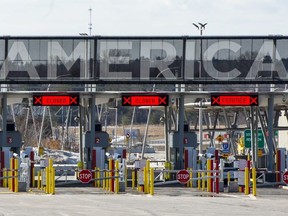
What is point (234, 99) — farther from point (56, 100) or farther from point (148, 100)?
point (56, 100)

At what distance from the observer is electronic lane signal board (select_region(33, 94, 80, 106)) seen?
1576 inches

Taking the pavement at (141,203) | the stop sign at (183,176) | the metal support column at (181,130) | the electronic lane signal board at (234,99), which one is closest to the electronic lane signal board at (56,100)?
the metal support column at (181,130)

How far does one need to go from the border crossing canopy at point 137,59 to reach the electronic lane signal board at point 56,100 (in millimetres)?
571

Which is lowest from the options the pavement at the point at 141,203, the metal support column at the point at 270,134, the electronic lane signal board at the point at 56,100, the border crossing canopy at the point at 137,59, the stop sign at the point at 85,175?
the pavement at the point at 141,203

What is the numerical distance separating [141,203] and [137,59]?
13.2 m

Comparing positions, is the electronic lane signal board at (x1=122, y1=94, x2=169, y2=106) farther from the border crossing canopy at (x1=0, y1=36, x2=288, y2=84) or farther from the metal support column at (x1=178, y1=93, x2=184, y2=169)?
the metal support column at (x1=178, y1=93, x2=184, y2=169)

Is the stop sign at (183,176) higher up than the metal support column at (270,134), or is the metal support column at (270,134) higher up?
the metal support column at (270,134)

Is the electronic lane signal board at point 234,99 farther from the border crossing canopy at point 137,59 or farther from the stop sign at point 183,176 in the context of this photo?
the stop sign at point 183,176

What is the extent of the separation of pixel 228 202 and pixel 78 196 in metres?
5.41

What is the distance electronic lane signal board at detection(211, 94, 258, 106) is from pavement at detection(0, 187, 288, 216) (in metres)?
5.09

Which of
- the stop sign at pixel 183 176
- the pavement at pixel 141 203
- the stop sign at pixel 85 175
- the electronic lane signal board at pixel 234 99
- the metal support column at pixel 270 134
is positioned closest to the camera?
the pavement at pixel 141 203

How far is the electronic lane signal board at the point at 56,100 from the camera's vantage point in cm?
4003

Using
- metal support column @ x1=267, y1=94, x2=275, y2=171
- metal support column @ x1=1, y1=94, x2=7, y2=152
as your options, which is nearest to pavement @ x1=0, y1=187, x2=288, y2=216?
metal support column @ x1=267, y1=94, x2=275, y2=171

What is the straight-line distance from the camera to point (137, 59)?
40.4 m
